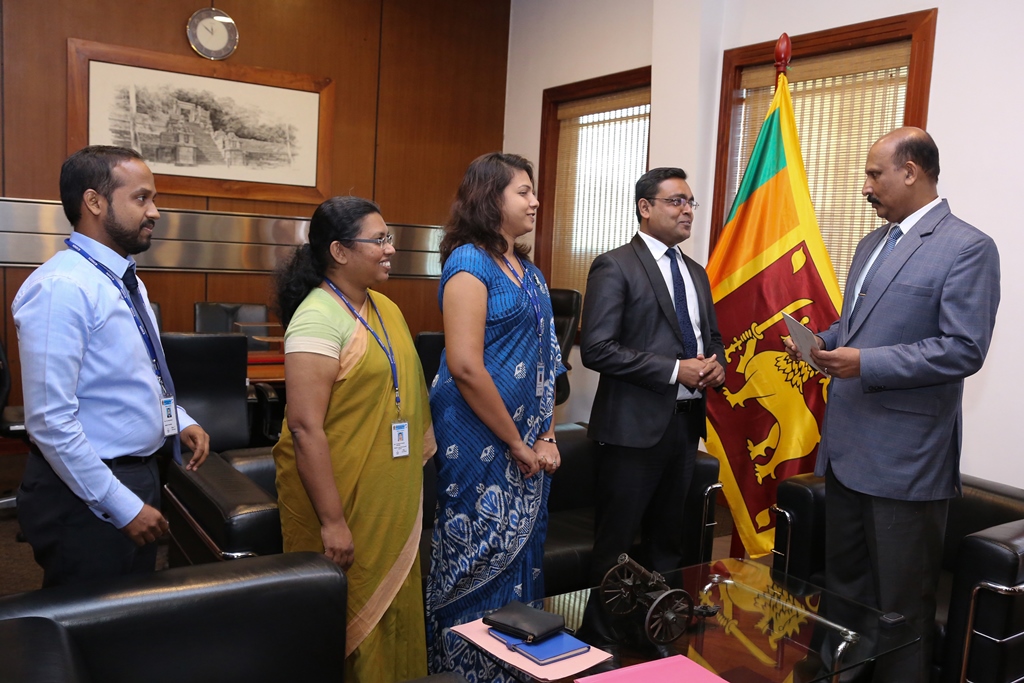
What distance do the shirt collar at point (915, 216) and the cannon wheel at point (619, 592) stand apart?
4.01 feet

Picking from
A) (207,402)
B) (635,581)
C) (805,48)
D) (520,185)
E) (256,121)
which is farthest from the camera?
(256,121)

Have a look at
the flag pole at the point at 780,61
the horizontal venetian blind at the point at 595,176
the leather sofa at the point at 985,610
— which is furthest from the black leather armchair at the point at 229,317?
the leather sofa at the point at 985,610

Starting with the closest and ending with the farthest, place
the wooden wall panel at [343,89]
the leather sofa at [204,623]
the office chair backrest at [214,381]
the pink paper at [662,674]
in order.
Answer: the leather sofa at [204,623] → the pink paper at [662,674] → the office chair backrest at [214,381] → the wooden wall panel at [343,89]

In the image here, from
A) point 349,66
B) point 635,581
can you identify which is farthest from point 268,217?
point 635,581

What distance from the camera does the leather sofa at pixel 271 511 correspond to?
218 centimetres

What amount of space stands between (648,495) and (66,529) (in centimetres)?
168

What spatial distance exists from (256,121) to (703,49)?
3022 mm

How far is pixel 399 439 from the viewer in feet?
6.77

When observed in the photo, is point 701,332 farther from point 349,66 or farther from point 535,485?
point 349,66

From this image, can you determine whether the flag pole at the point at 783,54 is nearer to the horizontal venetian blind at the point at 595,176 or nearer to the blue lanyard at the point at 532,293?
the horizontal venetian blind at the point at 595,176

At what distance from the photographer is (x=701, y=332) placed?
289cm

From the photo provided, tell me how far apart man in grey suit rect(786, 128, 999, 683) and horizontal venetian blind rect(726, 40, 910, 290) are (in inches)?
70.5

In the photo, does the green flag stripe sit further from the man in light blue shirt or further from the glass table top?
the man in light blue shirt

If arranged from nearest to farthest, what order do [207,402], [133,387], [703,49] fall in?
[133,387]
[207,402]
[703,49]
